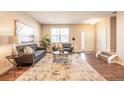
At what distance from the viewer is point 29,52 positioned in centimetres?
685

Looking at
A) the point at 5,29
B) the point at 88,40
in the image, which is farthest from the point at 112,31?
the point at 5,29

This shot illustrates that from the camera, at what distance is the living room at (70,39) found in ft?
17.4

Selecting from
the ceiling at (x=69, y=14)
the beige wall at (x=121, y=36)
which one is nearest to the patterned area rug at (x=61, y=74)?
the beige wall at (x=121, y=36)

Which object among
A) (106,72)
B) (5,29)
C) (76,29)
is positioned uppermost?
(76,29)

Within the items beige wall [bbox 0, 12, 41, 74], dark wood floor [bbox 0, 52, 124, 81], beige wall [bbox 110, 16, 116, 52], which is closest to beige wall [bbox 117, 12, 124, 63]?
dark wood floor [bbox 0, 52, 124, 81]

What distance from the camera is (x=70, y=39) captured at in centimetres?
1395

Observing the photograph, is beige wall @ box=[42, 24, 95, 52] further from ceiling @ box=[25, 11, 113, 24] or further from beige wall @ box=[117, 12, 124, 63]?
beige wall @ box=[117, 12, 124, 63]

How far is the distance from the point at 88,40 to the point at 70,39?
161cm

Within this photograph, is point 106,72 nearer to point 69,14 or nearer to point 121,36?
point 121,36

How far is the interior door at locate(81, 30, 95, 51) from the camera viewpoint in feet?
45.9
